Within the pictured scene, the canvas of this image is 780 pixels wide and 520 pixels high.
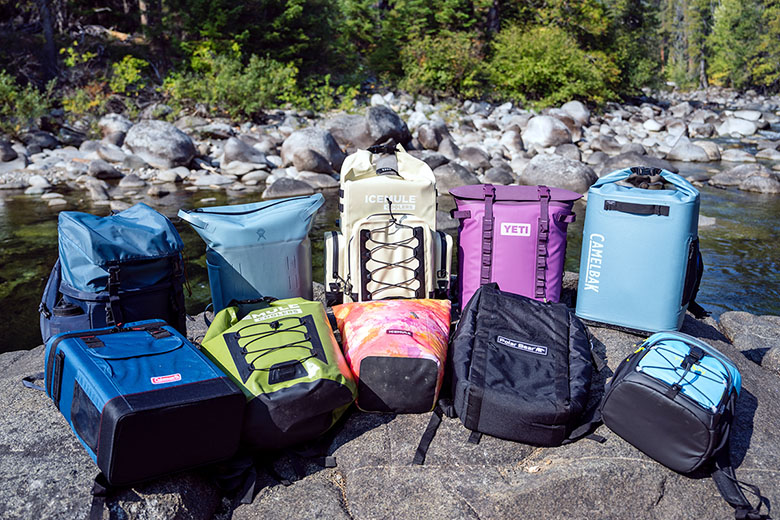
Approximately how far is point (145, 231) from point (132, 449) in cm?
125

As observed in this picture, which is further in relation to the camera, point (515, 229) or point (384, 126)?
point (384, 126)

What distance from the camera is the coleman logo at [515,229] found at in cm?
334

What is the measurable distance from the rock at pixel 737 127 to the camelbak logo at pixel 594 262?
18.4 metres

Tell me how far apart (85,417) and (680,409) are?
2.16 m

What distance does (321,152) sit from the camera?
37.1ft

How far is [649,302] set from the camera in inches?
125

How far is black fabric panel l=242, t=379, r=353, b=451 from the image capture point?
229 cm

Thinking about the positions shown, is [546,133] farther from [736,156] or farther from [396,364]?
[396,364]

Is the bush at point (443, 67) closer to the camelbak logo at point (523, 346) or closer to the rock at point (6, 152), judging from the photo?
the rock at point (6, 152)

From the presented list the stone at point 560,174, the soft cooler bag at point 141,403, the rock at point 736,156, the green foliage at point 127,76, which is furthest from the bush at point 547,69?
the soft cooler bag at point 141,403

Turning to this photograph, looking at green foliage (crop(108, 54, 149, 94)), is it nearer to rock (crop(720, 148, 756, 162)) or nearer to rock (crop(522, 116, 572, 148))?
rock (crop(522, 116, 572, 148))

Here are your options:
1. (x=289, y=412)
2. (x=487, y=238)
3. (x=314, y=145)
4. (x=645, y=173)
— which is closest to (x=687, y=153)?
(x=314, y=145)

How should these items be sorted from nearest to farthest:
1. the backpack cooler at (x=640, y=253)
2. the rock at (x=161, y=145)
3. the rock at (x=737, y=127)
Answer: the backpack cooler at (x=640, y=253) → the rock at (x=161, y=145) → the rock at (x=737, y=127)

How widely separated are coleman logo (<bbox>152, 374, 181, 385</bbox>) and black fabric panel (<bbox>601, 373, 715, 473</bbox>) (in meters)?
1.70
